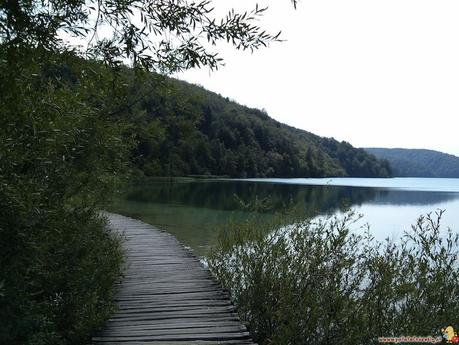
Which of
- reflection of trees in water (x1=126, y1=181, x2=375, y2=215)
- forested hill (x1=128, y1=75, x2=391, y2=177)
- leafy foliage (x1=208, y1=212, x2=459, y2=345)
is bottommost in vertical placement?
reflection of trees in water (x1=126, y1=181, x2=375, y2=215)

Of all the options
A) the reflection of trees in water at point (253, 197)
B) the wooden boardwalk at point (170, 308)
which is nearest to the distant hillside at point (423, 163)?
the reflection of trees in water at point (253, 197)

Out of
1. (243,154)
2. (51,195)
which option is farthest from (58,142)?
(243,154)

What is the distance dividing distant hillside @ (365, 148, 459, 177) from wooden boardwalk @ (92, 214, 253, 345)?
16454cm

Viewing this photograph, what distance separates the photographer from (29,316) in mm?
3961

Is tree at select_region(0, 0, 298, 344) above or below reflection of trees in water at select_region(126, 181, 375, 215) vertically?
above

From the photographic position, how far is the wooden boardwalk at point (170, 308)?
17.6 ft

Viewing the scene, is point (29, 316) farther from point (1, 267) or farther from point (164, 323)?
point (164, 323)

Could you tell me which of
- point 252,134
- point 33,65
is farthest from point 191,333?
point 252,134

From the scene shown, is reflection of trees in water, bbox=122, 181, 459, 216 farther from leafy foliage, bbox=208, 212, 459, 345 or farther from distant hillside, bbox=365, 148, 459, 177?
distant hillside, bbox=365, 148, 459, 177

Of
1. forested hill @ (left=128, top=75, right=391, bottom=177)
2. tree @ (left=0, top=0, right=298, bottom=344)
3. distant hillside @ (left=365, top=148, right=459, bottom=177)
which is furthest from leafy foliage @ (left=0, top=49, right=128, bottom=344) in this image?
distant hillside @ (left=365, top=148, right=459, bottom=177)

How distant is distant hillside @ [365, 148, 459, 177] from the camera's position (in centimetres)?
15500

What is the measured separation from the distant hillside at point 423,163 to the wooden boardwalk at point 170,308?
164536 millimetres

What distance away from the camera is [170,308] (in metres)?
6.44

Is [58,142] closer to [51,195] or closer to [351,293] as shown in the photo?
[51,195]
